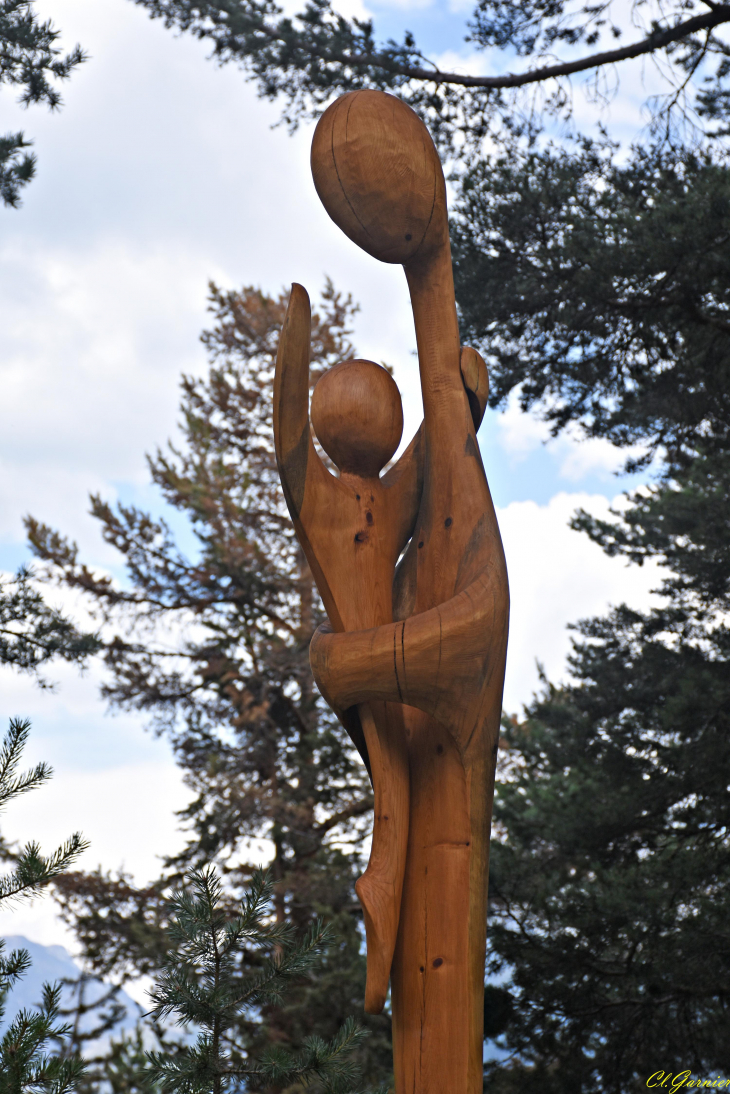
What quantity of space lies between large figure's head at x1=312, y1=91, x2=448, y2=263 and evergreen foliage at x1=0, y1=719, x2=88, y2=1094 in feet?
3.78

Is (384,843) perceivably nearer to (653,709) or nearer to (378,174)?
(378,174)

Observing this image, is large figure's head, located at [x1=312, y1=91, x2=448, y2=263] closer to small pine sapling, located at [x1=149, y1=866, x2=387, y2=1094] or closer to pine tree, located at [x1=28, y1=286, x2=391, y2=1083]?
small pine sapling, located at [x1=149, y1=866, x2=387, y2=1094]

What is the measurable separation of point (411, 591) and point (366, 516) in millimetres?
167

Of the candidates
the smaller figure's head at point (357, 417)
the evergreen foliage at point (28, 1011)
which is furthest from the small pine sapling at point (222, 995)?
the smaller figure's head at point (357, 417)

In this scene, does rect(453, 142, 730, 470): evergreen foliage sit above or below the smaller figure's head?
above

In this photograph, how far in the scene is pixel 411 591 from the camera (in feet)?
5.79

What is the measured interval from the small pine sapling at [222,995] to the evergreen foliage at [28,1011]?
6.9 inches

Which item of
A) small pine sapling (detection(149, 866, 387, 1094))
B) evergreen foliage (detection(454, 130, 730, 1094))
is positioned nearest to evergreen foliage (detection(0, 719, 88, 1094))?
small pine sapling (detection(149, 866, 387, 1094))

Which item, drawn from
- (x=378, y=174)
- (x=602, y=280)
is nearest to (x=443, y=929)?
(x=378, y=174)

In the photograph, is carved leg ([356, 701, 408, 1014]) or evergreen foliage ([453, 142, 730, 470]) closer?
carved leg ([356, 701, 408, 1014])

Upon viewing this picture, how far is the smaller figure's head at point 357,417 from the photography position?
68.3 inches

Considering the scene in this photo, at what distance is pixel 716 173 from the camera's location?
3.73m

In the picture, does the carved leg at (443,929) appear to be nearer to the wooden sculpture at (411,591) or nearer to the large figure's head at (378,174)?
the wooden sculpture at (411,591)

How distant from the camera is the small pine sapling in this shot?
1.67 m
